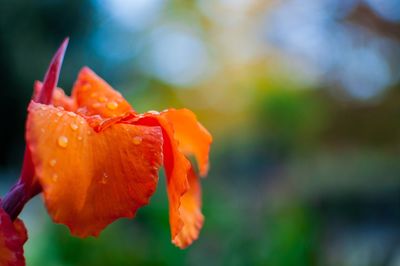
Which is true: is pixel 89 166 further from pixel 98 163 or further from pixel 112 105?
pixel 112 105

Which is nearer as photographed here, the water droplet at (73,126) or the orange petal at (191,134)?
the water droplet at (73,126)

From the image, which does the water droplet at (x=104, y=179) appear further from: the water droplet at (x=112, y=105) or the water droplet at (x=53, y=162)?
the water droplet at (x=112, y=105)

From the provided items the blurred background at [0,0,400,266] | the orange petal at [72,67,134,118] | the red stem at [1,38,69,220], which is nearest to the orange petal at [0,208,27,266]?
the red stem at [1,38,69,220]

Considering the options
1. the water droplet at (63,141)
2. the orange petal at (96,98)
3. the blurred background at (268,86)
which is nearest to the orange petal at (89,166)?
the water droplet at (63,141)

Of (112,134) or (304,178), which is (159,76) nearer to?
(304,178)

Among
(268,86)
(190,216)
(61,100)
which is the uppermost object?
(61,100)

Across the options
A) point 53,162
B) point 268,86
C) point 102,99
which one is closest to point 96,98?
point 102,99
